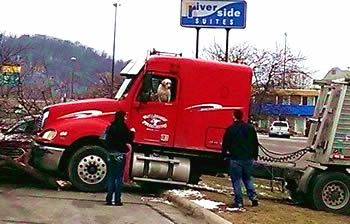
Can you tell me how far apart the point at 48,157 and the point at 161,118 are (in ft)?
8.27

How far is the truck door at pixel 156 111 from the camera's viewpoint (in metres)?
15.5

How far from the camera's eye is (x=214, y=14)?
20422 mm

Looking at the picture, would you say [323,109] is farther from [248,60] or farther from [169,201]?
[248,60]

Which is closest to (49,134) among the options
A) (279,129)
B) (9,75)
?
(9,75)

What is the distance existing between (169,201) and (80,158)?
213cm

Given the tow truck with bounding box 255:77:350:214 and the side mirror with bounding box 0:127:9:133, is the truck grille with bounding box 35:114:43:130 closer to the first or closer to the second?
the side mirror with bounding box 0:127:9:133

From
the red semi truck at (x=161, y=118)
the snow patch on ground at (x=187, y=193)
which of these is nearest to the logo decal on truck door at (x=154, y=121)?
the red semi truck at (x=161, y=118)

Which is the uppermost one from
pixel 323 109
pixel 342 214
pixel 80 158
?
pixel 323 109

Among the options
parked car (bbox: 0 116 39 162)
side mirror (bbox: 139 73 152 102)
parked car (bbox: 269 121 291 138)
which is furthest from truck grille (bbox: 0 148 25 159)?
parked car (bbox: 269 121 291 138)

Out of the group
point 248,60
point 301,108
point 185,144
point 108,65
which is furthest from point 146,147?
point 301,108

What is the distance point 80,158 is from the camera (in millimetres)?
15133

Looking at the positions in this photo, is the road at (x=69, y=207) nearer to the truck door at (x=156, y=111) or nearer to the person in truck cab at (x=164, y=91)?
the truck door at (x=156, y=111)

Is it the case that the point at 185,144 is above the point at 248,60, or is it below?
below

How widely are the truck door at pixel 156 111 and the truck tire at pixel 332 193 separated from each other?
326 centimetres
